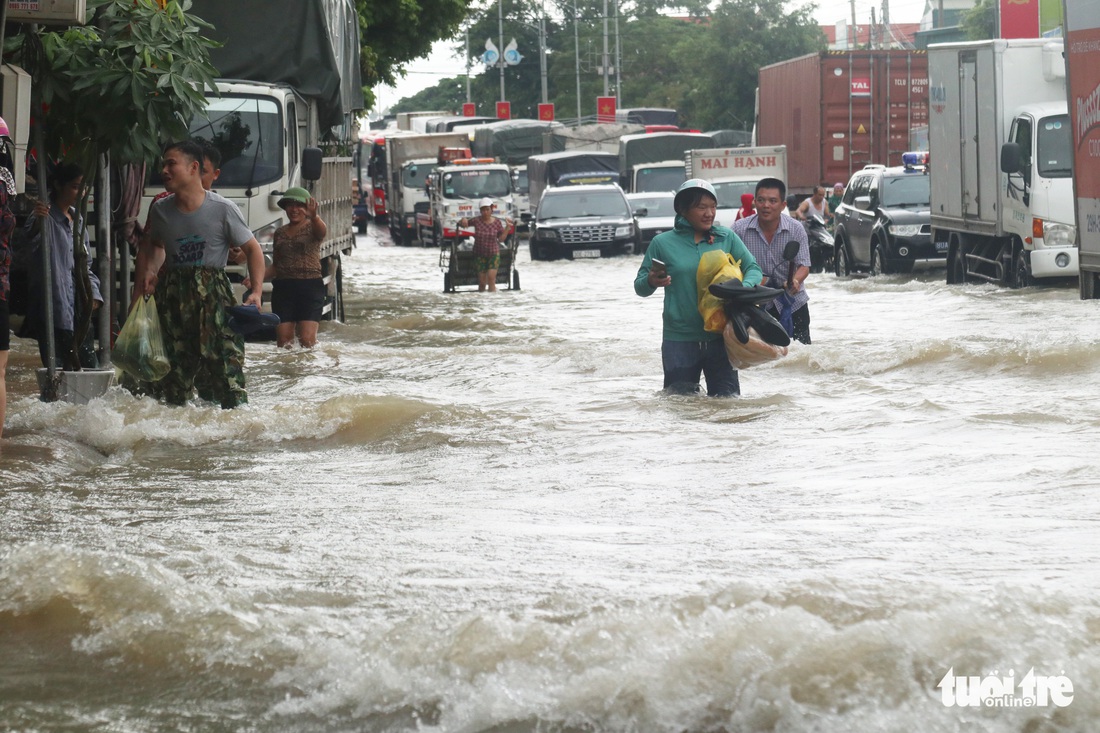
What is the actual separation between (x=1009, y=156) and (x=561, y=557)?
14.1m

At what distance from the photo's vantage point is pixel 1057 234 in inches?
738

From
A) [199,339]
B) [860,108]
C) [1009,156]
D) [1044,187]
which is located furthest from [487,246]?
[199,339]

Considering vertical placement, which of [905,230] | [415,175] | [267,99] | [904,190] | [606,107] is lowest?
[905,230]

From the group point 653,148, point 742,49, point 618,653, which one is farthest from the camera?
point 742,49

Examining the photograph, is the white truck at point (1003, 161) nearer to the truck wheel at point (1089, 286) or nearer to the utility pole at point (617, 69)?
the truck wheel at point (1089, 286)

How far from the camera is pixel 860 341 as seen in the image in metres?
14.6

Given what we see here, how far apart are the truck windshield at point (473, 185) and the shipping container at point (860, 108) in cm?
760

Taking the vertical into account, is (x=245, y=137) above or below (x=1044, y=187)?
above

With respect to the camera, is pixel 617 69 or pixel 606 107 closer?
pixel 606 107

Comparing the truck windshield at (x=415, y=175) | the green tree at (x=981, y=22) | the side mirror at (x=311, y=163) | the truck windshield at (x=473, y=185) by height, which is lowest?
the side mirror at (x=311, y=163)

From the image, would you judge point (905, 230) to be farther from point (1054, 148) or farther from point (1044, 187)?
point (1044, 187)

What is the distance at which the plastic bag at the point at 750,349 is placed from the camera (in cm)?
864

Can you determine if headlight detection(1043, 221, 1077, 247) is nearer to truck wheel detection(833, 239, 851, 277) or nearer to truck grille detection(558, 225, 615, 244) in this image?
truck wheel detection(833, 239, 851, 277)

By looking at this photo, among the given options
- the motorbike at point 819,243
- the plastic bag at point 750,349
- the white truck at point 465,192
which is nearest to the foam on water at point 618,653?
the plastic bag at point 750,349
